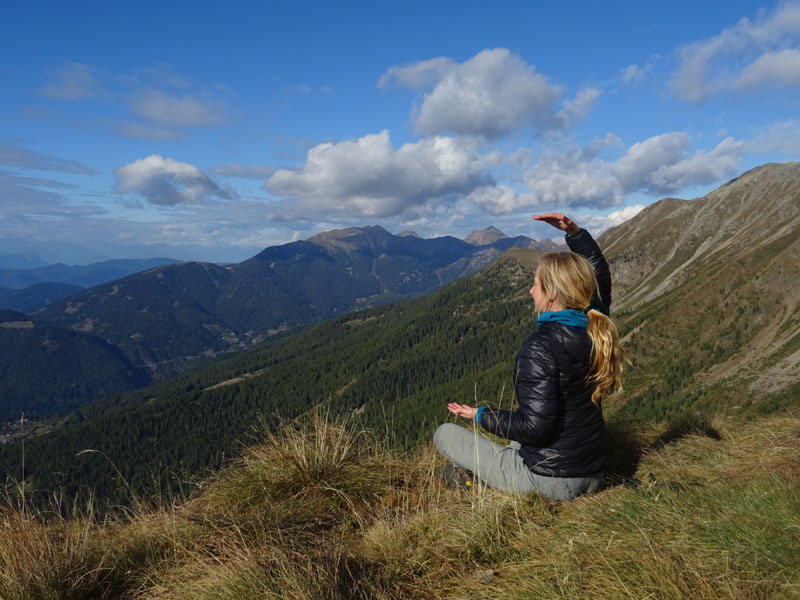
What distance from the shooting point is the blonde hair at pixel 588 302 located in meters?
4.16

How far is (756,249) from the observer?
366ft

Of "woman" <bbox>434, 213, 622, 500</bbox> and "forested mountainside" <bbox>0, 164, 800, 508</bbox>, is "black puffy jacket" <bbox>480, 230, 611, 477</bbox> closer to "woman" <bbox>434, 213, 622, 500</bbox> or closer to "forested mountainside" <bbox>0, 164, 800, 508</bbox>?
"woman" <bbox>434, 213, 622, 500</bbox>

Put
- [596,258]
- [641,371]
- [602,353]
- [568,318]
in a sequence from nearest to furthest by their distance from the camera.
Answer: [602,353] < [568,318] < [596,258] < [641,371]

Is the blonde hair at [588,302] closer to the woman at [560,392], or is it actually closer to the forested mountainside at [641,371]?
the woman at [560,392]

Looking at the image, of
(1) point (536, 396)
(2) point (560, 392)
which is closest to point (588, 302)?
(2) point (560, 392)

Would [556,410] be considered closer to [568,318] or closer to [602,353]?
[602,353]

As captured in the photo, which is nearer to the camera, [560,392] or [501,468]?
[560,392]

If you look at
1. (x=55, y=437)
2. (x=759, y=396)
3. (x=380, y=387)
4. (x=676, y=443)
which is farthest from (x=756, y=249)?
(x=55, y=437)

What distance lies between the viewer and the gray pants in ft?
14.2

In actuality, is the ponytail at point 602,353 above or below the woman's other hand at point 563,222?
below

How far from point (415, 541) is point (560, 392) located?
1.97m

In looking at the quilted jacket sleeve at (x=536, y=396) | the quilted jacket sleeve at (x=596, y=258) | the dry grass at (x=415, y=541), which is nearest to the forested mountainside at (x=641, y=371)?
the quilted jacket sleeve at (x=596, y=258)

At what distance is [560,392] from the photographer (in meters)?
4.23

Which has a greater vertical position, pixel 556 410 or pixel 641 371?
pixel 556 410
